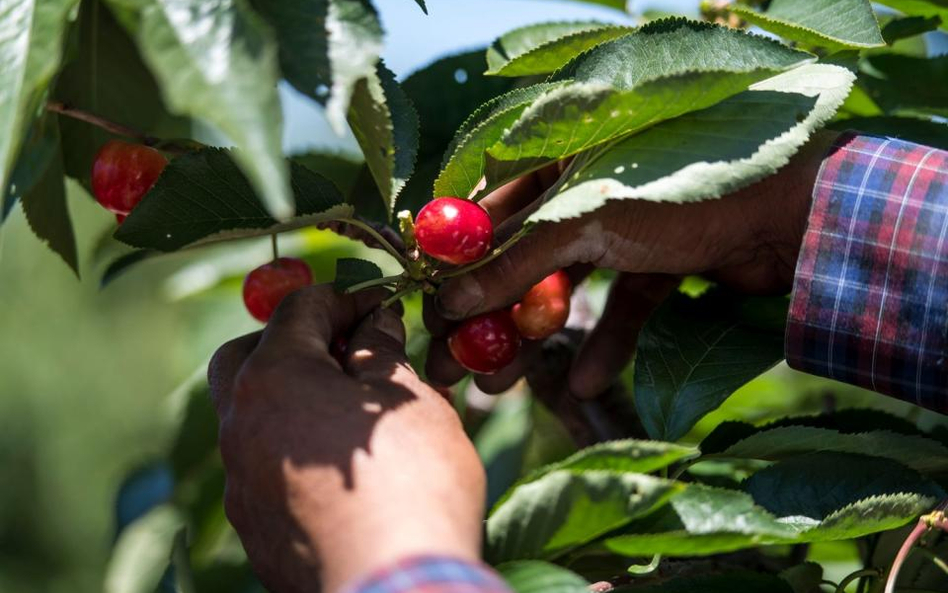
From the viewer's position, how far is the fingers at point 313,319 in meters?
0.82

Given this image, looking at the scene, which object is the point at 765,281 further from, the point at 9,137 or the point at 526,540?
the point at 9,137

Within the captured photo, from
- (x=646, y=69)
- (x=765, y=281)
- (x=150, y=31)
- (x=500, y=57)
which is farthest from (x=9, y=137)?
(x=765, y=281)

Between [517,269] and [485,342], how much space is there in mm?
88

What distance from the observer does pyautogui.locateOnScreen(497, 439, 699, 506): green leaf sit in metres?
0.74

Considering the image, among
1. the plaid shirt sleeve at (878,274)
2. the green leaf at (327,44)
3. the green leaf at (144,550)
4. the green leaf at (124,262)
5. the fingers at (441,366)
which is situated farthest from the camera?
the green leaf at (144,550)

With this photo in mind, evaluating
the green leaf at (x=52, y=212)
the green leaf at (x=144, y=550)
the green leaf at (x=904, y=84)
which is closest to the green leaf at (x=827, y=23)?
the green leaf at (x=904, y=84)

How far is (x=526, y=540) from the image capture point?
77 centimetres

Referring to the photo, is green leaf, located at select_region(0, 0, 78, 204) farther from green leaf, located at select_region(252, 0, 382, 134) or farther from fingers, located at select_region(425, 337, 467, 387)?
fingers, located at select_region(425, 337, 467, 387)

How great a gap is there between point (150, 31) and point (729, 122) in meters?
0.47

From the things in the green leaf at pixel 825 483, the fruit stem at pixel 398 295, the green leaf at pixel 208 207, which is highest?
the green leaf at pixel 208 207

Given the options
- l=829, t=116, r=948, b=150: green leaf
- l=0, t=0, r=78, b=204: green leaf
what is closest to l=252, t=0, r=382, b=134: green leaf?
l=0, t=0, r=78, b=204: green leaf

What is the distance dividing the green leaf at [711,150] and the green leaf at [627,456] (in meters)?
0.19

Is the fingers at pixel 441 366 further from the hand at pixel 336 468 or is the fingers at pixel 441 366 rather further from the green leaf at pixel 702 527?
the green leaf at pixel 702 527

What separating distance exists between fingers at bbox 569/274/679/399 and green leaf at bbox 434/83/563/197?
1.17 feet
